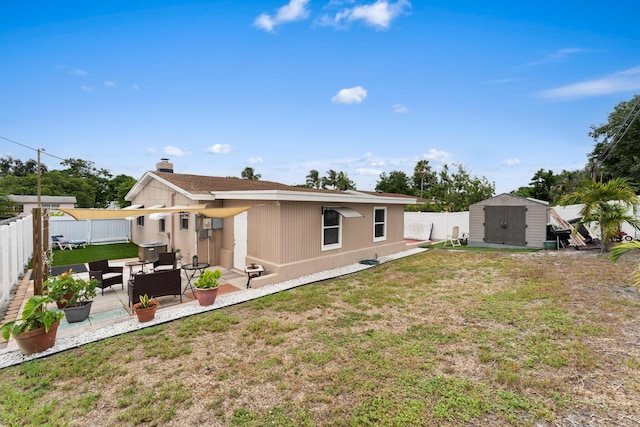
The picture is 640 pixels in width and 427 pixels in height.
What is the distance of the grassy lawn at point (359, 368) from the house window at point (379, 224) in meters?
5.76

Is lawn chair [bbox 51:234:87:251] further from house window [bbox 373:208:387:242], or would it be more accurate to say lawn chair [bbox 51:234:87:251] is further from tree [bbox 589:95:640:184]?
tree [bbox 589:95:640:184]

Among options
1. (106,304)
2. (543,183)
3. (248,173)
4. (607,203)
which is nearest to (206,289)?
(106,304)

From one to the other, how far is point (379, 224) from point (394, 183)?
3273 cm

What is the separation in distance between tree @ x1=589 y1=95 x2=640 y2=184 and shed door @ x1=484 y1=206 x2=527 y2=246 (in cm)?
1497

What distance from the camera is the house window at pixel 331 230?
10.1 m

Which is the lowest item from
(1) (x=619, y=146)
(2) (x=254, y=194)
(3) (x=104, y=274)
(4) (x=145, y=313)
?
(4) (x=145, y=313)

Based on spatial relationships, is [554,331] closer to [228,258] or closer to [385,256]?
[385,256]

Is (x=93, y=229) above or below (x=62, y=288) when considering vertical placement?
above

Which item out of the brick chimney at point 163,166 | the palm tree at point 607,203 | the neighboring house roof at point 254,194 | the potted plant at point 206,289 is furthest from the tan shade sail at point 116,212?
the palm tree at point 607,203

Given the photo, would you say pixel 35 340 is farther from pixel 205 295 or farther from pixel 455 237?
pixel 455 237

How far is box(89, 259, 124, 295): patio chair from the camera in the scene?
7046 millimetres

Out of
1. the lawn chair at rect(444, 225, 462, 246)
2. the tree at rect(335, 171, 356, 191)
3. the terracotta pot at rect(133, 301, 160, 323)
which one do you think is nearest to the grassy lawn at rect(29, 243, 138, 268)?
the terracotta pot at rect(133, 301, 160, 323)

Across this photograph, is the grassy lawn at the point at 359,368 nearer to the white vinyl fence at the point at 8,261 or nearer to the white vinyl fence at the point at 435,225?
the white vinyl fence at the point at 8,261

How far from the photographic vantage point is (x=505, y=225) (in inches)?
612
